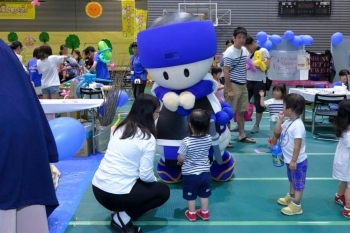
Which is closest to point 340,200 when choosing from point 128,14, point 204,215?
point 204,215

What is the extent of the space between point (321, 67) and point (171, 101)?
28.6ft

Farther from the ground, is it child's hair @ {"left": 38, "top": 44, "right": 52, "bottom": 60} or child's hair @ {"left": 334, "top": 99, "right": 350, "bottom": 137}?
child's hair @ {"left": 38, "top": 44, "right": 52, "bottom": 60}

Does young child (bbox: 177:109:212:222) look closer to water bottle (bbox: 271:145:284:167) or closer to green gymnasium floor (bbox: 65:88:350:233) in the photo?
green gymnasium floor (bbox: 65:88:350:233)

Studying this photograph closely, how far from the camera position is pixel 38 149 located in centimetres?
149

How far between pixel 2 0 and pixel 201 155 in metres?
16.2

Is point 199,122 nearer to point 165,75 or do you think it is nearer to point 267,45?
point 165,75

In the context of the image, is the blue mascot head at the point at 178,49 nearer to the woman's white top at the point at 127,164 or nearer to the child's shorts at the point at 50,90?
the woman's white top at the point at 127,164

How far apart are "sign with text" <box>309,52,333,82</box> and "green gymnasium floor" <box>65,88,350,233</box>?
681 centimetres

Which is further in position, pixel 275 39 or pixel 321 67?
pixel 321 67

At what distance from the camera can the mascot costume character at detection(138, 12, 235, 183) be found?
13.2ft

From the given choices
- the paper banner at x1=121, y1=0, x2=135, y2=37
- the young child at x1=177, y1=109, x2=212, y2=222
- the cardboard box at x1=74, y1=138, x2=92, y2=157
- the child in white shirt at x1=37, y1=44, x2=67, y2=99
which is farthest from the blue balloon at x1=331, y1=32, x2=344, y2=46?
the young child at x1=177, y1=109, x2=212, y2=222

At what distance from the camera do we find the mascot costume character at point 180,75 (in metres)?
4.03

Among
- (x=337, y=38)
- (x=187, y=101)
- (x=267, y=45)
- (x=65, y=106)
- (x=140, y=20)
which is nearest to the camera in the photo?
(x=187, y=101)

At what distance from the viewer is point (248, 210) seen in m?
3.93
